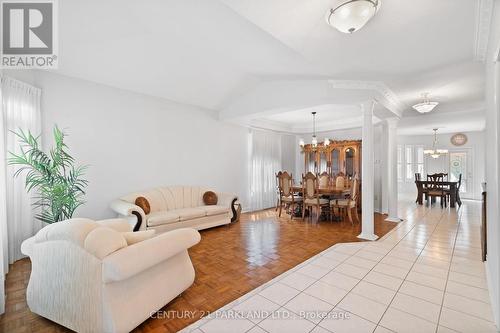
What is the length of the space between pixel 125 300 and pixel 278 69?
363 centimetres

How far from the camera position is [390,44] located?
2.57 m

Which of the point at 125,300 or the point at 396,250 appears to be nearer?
the point at 125,300

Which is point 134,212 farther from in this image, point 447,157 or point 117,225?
point 447,157

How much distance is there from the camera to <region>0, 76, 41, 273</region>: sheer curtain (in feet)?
8.83

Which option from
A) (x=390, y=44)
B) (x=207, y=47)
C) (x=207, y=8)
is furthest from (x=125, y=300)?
(x=390, y=44)

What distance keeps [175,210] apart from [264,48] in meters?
3.17

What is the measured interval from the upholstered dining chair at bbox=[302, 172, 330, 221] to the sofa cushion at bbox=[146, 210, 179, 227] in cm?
281

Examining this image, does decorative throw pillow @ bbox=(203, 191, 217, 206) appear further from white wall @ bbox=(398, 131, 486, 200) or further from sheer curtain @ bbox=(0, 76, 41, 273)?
white wall @ bbox=(398, 131, 486, 200)

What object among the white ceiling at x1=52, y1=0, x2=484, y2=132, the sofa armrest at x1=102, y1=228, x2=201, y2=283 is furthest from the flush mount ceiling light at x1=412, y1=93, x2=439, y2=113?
the sofa armrest at x1=102, y1=228, x2=201, y2=283

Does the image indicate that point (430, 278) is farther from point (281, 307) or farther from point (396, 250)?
point (281, 307)

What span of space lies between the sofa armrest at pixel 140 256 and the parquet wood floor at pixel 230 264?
1.80ft

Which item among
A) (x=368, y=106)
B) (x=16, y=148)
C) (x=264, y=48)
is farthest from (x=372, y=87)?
(x=16, y=148)

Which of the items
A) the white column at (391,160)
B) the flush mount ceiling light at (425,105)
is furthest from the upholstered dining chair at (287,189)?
the flush mount ceiling light at (425,105)

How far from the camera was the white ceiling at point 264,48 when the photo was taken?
7.02ft
